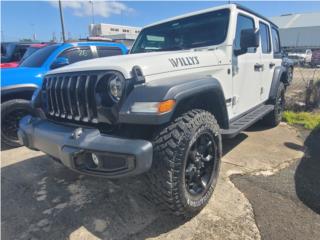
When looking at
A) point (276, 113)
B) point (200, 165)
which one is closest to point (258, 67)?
point (276, 113)

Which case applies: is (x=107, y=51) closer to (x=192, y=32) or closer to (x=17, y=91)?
(x=17, y=91)

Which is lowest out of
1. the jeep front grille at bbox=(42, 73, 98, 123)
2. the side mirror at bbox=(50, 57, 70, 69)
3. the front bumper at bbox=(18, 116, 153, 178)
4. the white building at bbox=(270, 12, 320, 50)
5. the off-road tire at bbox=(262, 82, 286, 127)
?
the off-road tire at bbox=(262, 82, 286, 127)

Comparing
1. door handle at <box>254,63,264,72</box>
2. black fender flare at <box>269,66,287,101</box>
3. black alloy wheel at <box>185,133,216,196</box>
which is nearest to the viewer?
black alloy wheel at <box>185,133,216,196</box>

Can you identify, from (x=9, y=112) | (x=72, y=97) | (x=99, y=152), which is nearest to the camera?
(x=99, y=152)

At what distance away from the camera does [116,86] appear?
89.4 inches

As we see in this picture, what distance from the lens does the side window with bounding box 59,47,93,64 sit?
546cm

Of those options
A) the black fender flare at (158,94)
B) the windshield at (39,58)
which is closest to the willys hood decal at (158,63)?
the black fender flare at (158,94)

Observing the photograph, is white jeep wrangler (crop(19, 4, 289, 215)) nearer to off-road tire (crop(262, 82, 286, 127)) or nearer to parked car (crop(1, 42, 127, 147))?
parked car (crop(1, 42, 127, 147))

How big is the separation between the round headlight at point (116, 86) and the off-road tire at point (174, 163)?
453mm

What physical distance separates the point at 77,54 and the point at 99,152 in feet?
13.3

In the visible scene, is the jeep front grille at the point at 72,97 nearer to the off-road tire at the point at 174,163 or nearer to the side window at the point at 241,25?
the off-road tire at the point at 174,163

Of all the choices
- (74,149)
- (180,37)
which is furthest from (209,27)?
(74,149)

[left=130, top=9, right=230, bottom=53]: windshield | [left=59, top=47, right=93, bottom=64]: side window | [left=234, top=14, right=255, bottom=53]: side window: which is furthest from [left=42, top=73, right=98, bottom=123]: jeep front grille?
[left=59, top=47, right=93, bottom=64]: side window

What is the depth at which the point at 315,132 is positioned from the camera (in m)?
5.32
